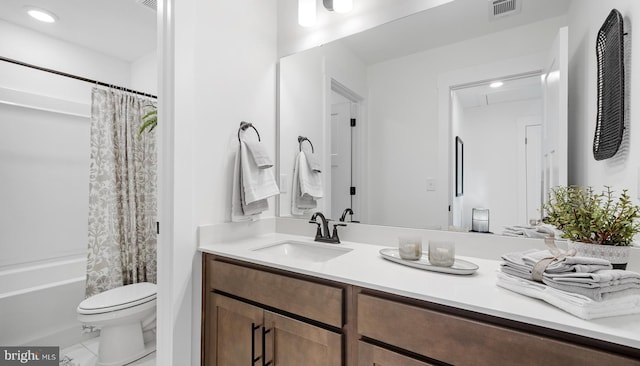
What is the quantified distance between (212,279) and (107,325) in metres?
0.96

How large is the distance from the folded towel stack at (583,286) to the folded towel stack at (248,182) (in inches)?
47.5

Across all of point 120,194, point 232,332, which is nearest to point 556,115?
point 232,332

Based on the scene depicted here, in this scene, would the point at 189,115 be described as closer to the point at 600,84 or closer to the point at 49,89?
the point at 600,84

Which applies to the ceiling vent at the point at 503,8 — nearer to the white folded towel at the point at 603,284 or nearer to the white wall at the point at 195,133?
the white folded towel at the point at 603,284

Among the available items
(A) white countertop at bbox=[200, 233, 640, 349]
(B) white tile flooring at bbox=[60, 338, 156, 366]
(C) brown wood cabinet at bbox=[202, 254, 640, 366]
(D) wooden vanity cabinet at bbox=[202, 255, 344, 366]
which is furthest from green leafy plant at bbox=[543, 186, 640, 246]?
(B) white tile flooring at bbox=[60, 338, 156, 366]

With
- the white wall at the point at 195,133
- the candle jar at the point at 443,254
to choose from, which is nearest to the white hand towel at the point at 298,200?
the white wall at the point at 195,133

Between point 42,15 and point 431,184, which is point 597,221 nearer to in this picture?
point 431,184

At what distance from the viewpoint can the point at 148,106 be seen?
234cm

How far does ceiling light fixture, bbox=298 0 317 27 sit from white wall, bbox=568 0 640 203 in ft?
3.89

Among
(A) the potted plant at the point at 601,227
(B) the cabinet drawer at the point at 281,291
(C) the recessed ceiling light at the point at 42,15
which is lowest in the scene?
(B) the cabinet drawer at the point at 281,291

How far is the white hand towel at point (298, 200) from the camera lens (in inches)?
69.2

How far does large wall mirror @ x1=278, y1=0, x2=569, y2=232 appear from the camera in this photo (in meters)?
1.13

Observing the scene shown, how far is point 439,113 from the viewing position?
134 centimetres

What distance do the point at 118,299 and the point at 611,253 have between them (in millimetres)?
2399
